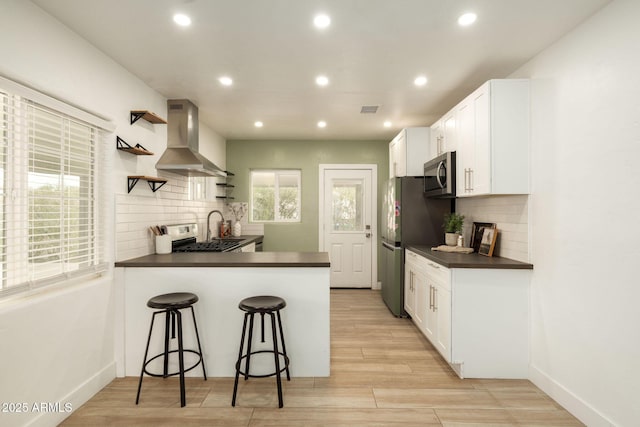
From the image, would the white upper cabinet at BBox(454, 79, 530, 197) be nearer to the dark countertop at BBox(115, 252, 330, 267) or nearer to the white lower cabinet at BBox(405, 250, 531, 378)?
the white lower cabinet at BBox(405, 250, 531, 378)

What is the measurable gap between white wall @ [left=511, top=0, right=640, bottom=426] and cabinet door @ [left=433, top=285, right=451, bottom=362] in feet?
2.09

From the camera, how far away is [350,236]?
5.55 metres

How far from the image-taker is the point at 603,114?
6.43 ft

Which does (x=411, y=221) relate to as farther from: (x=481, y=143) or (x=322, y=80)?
(x=322, y=80)

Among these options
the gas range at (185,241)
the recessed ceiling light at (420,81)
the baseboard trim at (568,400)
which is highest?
the recessed ceiling light at (420,81)

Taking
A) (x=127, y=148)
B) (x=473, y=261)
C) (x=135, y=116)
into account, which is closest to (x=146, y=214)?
(x=127, y=148)

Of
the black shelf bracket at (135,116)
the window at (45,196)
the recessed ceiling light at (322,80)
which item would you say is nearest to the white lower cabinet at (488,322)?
the recessed ceiling light at (322,80)

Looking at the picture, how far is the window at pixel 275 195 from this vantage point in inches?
221

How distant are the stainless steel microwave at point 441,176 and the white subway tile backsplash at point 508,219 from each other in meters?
0.38

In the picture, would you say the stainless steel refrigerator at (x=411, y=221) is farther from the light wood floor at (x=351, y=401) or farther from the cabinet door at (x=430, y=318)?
the light wood floor at (x=351, y=401)

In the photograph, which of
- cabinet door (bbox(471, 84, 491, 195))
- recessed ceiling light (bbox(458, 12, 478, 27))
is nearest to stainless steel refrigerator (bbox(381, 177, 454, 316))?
cabinet door (bbox(471, 84, 491, 195))

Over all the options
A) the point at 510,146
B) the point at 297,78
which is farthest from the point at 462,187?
the point at 297,78

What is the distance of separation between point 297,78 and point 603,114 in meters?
2.26

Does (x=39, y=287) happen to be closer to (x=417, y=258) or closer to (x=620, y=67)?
(x=417, y=258)
